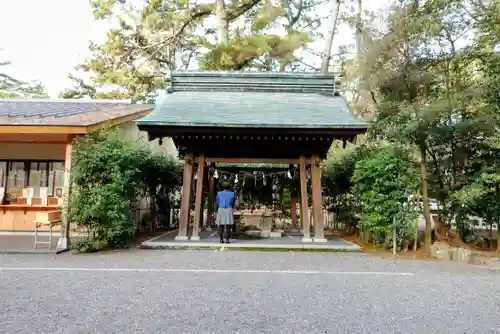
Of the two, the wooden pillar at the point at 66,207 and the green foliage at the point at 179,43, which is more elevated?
the green foliage at the point at 179,43

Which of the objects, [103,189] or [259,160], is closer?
[103,189]

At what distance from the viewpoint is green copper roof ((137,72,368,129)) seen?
340 inches

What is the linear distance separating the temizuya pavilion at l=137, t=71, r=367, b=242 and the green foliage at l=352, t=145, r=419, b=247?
90 cm

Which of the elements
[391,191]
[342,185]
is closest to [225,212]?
[391,191]

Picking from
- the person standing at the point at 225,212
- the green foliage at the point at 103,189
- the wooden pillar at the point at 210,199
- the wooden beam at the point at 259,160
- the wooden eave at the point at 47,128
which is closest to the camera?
the green foliage at the point at 103,189

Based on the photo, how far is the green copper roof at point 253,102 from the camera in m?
8.65

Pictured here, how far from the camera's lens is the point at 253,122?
28.2 feet

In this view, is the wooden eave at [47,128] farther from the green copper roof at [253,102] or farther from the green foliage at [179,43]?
the green foliage at [179,43]

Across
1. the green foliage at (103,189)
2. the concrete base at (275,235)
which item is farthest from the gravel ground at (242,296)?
the concrete base at (275,235)

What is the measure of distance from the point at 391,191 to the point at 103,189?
6.09 metres

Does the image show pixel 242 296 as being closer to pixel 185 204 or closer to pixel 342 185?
pixel 185 204

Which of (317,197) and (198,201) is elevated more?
(317,197)

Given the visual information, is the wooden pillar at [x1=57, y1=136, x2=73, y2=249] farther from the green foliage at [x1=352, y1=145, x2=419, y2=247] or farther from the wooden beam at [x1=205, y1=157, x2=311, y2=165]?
the green foliage at [x1=352, y1=145, x2=419, y2=247]

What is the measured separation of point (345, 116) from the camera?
9.12 m
